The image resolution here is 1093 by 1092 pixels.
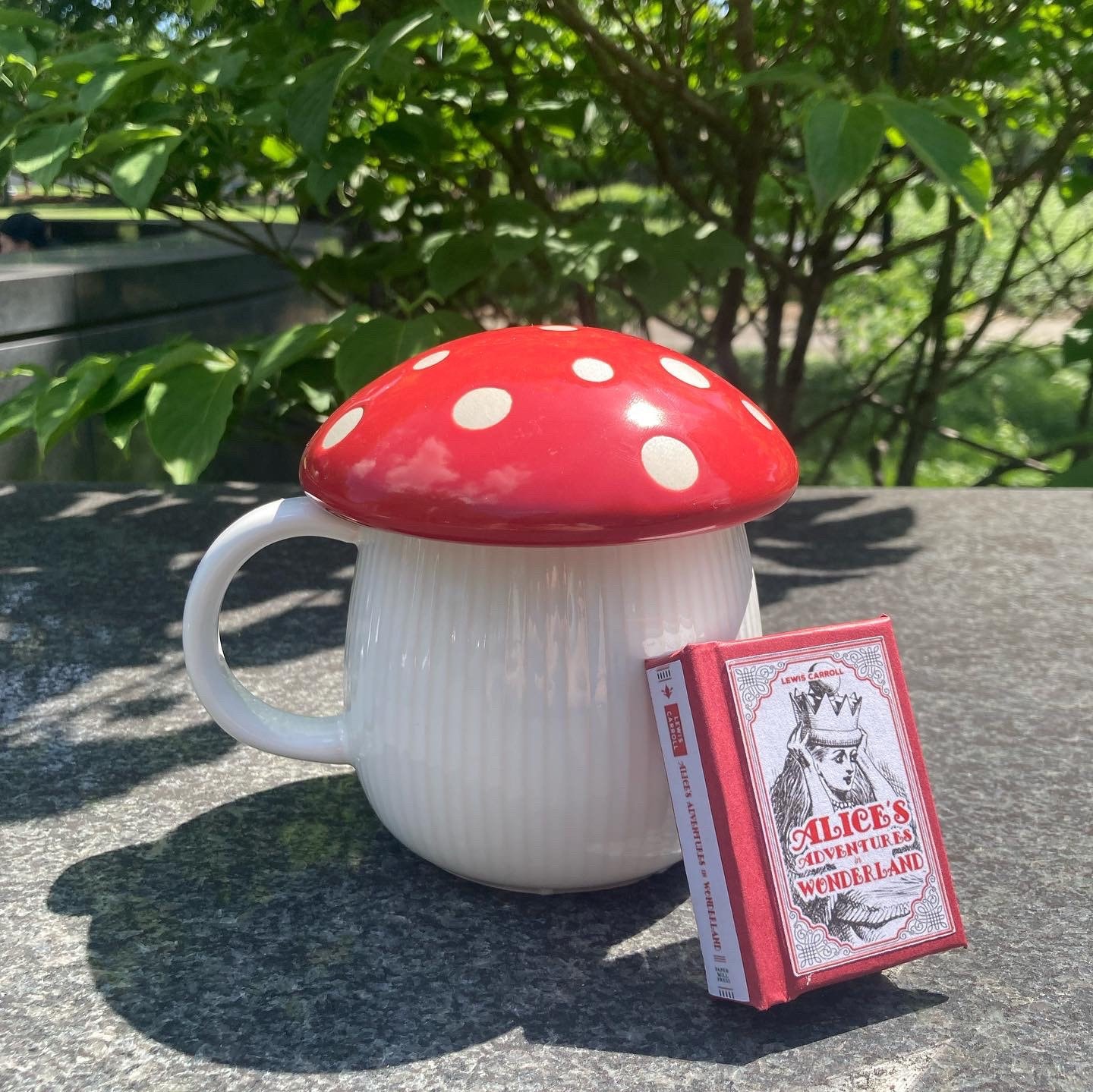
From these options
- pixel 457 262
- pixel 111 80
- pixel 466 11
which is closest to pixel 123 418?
pixel 111 80

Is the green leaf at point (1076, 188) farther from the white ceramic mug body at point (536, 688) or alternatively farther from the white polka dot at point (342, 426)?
the white polka dot at point (342, 426)

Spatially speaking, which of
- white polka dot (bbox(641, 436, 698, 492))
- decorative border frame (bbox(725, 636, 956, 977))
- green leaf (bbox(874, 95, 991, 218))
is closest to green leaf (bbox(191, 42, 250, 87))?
green leaf (bbox(874, 95, 991, 218))

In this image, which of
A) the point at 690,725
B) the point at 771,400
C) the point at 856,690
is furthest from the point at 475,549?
the point at 771,400

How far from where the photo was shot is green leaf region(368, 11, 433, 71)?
161 cm

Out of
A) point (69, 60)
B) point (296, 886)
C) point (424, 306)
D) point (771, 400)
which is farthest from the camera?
point (771, 400)

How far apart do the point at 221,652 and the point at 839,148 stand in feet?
3.19

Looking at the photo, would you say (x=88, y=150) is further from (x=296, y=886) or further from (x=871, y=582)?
(x=871, y=582)

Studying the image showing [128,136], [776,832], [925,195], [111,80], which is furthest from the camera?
[925,195]

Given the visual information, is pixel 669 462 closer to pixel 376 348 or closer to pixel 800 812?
pixel 800 812

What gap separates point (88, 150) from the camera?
172cm

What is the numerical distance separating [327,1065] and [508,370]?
0.54m

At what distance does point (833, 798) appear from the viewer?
0.92m

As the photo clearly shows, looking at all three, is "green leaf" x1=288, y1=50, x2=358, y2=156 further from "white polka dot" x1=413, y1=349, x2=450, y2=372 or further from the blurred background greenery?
"white polka dot" x1=413, y1=349, x2=450, y2=372

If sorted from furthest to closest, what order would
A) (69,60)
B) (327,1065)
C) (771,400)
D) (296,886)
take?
(771,400) < (69,60) < (296,886) < (327,1065)
